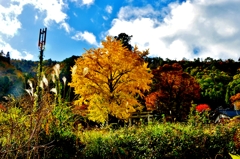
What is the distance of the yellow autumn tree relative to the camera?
17595 mm

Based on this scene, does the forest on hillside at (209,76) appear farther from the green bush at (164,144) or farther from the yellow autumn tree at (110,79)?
the green bush at (164,144)

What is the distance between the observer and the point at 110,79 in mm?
18266

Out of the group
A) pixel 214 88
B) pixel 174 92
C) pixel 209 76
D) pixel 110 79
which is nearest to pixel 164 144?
pixel 110 79

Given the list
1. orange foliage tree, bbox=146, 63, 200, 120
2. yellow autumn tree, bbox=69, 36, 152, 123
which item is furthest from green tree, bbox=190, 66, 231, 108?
yellow autumn tree, bbox=69, 36, 152, 123

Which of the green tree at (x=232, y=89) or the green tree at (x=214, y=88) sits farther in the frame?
the green tree at (x=214, y=88)

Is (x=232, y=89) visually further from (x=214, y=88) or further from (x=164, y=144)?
(x=164, y=144)

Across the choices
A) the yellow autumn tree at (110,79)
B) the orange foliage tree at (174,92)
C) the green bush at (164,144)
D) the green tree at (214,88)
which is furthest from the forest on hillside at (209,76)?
the green bush at (164,144)

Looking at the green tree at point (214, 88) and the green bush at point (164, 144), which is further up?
the green tree at point (214, 88)

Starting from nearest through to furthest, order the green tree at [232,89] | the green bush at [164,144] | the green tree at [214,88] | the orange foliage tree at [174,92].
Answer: the green bush at [164,144], the orange foliage tree at [174,92], the green tree at [232,89], the green tree at [214,88]

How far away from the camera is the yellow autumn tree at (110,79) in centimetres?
1760

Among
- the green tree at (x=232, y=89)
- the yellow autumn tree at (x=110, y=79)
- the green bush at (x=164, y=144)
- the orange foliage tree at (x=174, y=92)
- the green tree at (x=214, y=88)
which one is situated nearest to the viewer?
the green bush at (x=164, y=144)

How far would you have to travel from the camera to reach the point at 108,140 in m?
6.91

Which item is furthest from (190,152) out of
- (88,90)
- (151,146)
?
(88,90)

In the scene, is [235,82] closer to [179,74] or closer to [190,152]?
[179,74]
